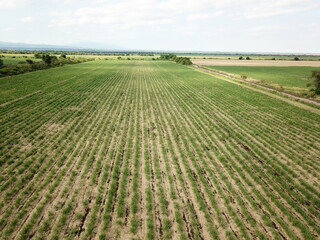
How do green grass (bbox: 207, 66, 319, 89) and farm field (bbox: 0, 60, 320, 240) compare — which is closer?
farm field (bbox: 0, 60, 320, 240)

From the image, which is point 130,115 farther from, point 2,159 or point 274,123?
point 274,123

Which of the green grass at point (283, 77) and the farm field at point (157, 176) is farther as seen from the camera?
the green grass at point (283, 77)

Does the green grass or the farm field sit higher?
the farm field

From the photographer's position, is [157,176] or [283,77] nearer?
[157,176]

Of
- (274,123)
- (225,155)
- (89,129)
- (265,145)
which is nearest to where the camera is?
(225,155)

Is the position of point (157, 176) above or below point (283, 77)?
above

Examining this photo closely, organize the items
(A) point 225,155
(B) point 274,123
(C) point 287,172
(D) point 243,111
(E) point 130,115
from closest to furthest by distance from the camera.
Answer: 1. (C) point 287,172
2. (A) point 225,155
3. (B) point 274,123
4. (E) point 130,115
5. (D) point 243,111

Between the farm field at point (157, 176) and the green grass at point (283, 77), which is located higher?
the farm field at point (157, 176)

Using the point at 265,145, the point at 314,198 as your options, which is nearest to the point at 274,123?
the point at 265,145
